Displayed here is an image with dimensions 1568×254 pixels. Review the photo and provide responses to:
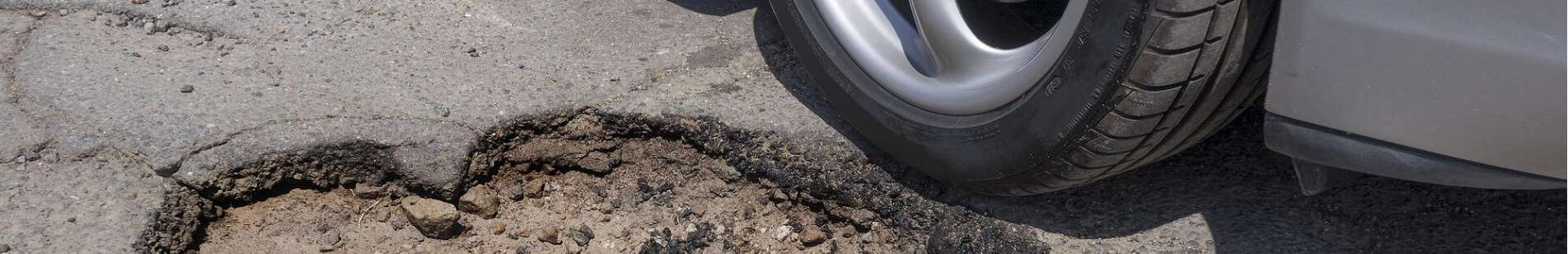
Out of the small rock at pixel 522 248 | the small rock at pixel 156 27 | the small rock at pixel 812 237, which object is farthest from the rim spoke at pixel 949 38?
the small rock at pixel 156 27

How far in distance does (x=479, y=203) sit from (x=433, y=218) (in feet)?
0.34

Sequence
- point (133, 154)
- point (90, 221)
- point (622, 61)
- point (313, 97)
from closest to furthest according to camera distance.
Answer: point (90, 221)
point (133, 154)
point (313, 97)
point (622, 61)

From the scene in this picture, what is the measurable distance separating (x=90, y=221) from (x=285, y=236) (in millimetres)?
327

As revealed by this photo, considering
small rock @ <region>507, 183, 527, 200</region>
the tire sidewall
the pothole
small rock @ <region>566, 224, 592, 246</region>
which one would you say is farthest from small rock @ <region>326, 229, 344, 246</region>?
the tire sidewall

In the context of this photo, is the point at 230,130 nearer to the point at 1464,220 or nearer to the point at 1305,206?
the point at 1305,206

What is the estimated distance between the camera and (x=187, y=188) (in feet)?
Result: 7.14

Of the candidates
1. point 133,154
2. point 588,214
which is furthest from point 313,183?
point 588,214

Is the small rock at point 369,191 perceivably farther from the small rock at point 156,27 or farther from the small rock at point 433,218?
the small rock at point 156,27

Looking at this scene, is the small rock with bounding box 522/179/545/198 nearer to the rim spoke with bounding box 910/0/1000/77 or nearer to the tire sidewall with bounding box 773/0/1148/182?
the tire sidewall with bounding box 773/0/1148/182

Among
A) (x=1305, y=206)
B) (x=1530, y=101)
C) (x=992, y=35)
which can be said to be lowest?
(x=1305, y=206)

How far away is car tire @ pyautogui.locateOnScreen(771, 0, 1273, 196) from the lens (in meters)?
1.55

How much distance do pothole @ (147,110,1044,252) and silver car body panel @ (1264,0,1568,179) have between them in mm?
721

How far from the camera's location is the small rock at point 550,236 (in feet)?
7.46

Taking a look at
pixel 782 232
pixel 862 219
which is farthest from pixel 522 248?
pixel 862 219
